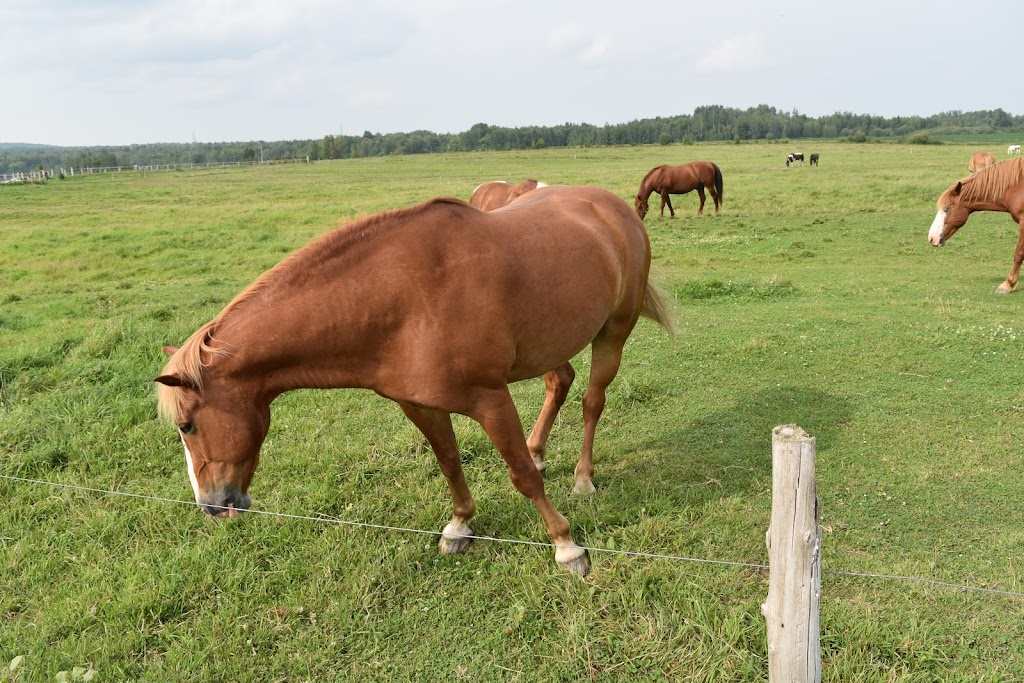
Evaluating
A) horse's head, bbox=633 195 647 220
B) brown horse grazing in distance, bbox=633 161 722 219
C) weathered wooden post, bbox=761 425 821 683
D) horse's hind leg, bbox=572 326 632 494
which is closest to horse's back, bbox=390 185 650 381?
horse's hind leg, bbox=572 326 632 494

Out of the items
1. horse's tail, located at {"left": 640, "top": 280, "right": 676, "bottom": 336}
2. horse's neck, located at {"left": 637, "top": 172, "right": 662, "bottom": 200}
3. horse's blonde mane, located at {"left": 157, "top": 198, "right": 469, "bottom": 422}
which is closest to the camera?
horse's blonde mane, located at {"left": 157, "top": 198, "right": 469, "bottom": 422}

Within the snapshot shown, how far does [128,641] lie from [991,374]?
6.63 m

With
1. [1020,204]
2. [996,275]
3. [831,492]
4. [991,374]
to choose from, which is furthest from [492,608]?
[996,275]

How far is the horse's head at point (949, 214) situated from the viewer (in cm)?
935

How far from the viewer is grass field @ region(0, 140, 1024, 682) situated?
9.58 feet

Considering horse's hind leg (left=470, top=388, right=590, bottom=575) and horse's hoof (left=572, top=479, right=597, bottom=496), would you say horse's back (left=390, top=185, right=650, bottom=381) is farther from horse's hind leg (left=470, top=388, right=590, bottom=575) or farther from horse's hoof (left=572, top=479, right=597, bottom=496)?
horse's hoof (left=572, top=479, right=597, bottom=496)

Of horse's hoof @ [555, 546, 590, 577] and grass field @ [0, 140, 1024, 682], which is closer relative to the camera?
grass field @ [0, 140, 1024, 682]

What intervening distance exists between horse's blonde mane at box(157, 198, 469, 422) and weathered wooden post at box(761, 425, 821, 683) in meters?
1.96

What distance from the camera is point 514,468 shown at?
11.0 feet

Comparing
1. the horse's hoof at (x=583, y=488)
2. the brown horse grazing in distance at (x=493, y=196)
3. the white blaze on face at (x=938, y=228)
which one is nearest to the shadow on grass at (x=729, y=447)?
the horse's hoof at (x=583, y=488)

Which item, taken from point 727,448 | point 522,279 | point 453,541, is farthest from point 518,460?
point 727,448

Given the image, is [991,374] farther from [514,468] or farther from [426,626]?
[426,626]

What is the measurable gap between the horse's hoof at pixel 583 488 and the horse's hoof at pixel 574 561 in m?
0.80

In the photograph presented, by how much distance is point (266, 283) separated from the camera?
2.85m
